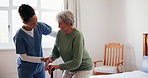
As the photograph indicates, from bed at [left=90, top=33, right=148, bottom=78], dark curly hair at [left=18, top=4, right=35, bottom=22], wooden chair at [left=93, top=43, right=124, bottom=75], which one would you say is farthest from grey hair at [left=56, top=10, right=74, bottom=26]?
wooden chair at [left=93, top=43, right=124, bottom=75]

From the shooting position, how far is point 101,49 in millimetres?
4359

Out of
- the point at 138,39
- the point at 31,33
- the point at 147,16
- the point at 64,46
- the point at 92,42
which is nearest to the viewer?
the point at 64,46

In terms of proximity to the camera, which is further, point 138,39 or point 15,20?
point 15,20

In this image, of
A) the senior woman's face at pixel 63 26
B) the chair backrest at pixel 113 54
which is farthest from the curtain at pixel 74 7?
the senior woman's face at pixel 63 26

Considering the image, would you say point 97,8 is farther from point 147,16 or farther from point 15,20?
point 15,20

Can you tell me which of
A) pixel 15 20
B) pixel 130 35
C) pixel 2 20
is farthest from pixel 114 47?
pixel 2 20

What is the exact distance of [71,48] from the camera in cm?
161

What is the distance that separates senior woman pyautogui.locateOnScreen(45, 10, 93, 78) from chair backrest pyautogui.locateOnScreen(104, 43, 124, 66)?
2.28 meters

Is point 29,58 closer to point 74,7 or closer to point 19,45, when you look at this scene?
point 19,45

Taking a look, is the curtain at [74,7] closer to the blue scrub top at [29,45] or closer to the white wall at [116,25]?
the white wall at [116,25]

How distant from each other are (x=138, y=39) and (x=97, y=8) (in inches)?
50.4

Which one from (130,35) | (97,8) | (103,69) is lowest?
(103,69)

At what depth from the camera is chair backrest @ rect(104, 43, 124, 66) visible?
3863 millimetres

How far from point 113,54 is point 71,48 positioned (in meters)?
2.58
